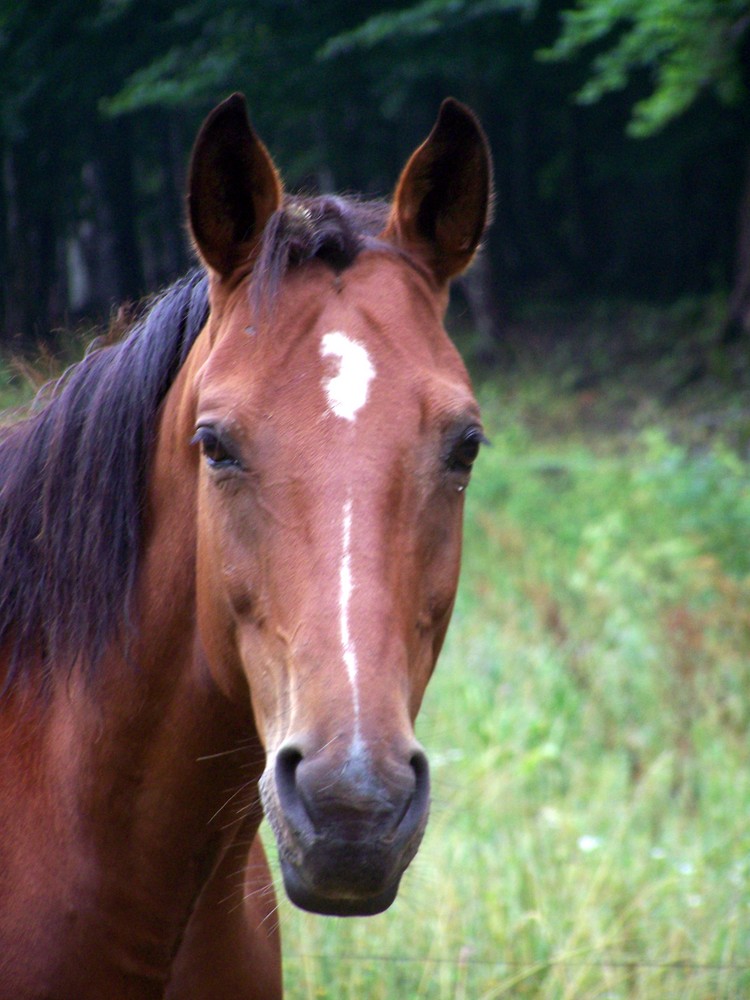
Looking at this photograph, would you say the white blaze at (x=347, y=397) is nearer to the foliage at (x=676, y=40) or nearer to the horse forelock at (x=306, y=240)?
the horse forelock at (x=306, y=240)

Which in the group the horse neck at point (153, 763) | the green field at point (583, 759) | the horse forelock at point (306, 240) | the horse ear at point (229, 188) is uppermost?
the horse ear at point (229, 188)

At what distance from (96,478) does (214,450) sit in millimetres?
411

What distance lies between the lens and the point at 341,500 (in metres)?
1.58

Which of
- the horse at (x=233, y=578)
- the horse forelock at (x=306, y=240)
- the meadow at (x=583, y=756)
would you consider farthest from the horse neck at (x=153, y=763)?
the meadow at (x=583, y=756)

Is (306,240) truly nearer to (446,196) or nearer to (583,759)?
(446,196)

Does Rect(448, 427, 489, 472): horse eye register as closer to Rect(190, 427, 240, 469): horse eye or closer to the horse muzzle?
Rect(190, 427, 240, 469): horse eye

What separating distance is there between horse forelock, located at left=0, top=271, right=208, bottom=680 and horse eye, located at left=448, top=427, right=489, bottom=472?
640 millimetres

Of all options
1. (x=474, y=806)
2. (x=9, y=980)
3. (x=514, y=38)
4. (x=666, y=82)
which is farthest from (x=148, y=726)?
(x=514, y=38)

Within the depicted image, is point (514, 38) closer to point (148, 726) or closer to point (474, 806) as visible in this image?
point (474, 806)

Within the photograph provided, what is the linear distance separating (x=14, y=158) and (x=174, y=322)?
167 inches

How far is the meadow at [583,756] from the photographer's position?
3.27m

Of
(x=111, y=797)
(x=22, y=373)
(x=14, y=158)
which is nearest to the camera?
(x=111, y=797)

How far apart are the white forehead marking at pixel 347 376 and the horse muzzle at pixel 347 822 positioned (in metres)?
0.57

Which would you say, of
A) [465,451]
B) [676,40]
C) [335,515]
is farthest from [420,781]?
[676,40]
